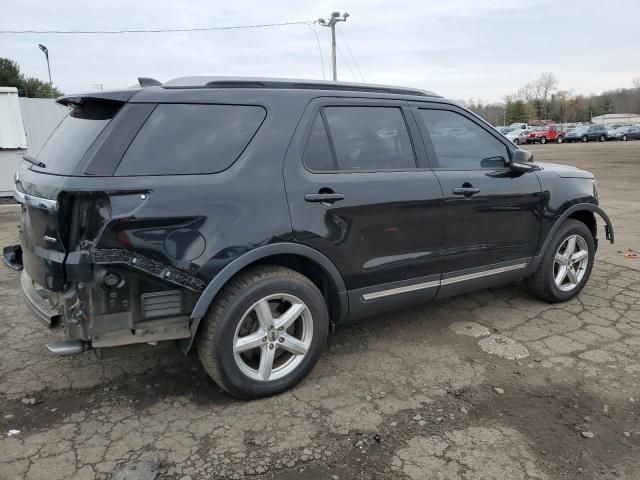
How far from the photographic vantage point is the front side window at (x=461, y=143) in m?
3.81

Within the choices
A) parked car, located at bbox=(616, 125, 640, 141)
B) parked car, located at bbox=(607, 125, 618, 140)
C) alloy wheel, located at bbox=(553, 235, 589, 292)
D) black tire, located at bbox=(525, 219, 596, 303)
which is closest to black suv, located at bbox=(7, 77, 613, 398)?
black tire, located at bbox=(525, 219, 596, 303)

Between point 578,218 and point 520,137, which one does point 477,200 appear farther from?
point 520,137

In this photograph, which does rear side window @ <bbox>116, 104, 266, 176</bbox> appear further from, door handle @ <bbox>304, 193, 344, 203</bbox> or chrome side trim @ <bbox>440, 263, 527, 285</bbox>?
chrome side trim @ <bbox>440, 263, 527, 285</bbox>

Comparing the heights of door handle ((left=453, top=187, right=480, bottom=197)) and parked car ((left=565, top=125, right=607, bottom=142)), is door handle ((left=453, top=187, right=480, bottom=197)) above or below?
below

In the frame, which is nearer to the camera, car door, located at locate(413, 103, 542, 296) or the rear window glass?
the rear window glass

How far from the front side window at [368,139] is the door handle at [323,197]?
0.19m

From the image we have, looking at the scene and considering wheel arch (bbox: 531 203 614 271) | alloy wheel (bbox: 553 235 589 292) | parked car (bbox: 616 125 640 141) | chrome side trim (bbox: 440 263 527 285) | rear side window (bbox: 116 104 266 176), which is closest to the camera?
rear side window (bbox: 116 104 266 176)

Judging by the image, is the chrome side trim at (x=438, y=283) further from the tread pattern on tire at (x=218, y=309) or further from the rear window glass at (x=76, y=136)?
the rear window glass at (x=76, y=136)

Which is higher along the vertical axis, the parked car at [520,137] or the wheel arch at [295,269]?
the parked car at [520,137]

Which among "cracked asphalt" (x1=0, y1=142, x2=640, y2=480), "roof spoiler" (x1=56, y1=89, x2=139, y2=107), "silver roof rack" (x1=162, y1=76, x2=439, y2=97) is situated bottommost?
"cracked asphalt" (x1=0, y1=142, x2=640, y2=480)

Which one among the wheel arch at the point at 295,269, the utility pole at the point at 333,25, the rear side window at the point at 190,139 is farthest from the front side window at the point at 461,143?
the utility pole at the point at 333,25

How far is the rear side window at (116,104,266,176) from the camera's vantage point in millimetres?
2701

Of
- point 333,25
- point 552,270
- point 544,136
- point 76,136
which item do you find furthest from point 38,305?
point 544,136

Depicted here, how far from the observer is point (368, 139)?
3486 millimetres
